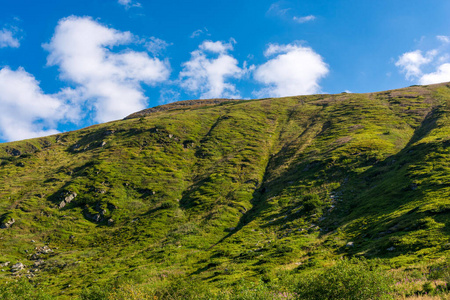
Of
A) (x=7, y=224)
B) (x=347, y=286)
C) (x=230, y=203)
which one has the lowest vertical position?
(x=347, y=286)

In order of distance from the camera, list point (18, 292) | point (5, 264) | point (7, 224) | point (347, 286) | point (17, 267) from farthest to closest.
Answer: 1. point (7, 224)
2. point (5, 264)
3. point (17, 267)
4. point (18, 292)
5. point (347, 286)

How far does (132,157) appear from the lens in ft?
366

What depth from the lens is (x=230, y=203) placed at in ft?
236

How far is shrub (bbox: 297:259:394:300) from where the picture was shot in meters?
14.3

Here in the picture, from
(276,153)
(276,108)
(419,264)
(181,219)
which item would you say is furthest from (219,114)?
(419,264)

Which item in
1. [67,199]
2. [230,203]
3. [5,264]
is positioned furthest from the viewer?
[67,199]

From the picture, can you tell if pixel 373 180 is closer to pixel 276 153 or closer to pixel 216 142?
pixel 276 153

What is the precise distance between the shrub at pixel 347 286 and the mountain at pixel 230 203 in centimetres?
944

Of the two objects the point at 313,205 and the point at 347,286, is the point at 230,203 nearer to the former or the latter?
the point at 313,205

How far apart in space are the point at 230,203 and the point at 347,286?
190 feet

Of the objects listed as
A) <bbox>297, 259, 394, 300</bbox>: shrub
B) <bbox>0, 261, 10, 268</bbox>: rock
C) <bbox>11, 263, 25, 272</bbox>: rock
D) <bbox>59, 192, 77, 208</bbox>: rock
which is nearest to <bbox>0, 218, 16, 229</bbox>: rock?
<bbox>59, 192, 77, 208</bbox>: rock

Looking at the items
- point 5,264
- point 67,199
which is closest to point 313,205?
point 5,264

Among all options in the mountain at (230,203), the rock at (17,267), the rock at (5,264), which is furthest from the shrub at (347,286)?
the rock at (5,264)

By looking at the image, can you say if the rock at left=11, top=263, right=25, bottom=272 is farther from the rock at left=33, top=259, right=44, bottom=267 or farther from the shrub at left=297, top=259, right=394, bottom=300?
the shrub at left=297, top=259, right=394, bottom=300
